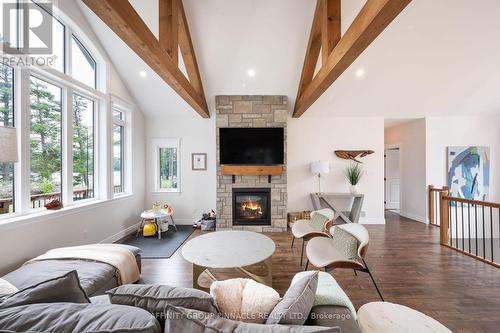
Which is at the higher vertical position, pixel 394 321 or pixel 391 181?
pixel 391 181

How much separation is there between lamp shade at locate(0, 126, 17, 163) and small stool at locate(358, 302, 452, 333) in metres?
2.80

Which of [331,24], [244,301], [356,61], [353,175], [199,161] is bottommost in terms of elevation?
[244,301]

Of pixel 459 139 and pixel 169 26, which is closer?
pixel 169 26

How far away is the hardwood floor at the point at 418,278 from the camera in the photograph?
6.44 feet

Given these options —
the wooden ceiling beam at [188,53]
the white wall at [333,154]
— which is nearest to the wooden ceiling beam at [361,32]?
the wooden ceiling beam at [188,53]

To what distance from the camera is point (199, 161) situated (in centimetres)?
487

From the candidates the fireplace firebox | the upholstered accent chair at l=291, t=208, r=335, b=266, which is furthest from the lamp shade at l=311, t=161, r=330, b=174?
the upholstered accent chair at l=291, t=208, r=335, b=266

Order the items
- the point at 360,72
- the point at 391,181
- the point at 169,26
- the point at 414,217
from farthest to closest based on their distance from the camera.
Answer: the point at 391,181 → the point at 414,217 → the point at 360,72 → the point at 169,26

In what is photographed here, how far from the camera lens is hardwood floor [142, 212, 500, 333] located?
1.96 m

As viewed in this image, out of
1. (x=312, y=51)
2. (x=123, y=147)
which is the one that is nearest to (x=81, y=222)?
(x=123, y=147)

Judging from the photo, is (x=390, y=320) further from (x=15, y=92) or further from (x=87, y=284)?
(x=15, y=92)

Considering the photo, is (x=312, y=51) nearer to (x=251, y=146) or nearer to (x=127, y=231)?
(x=251, y=146)

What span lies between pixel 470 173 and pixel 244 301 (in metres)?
6.50

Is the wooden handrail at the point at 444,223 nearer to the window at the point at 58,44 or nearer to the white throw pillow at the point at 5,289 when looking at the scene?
the white throw pillow at the point at 5,289
